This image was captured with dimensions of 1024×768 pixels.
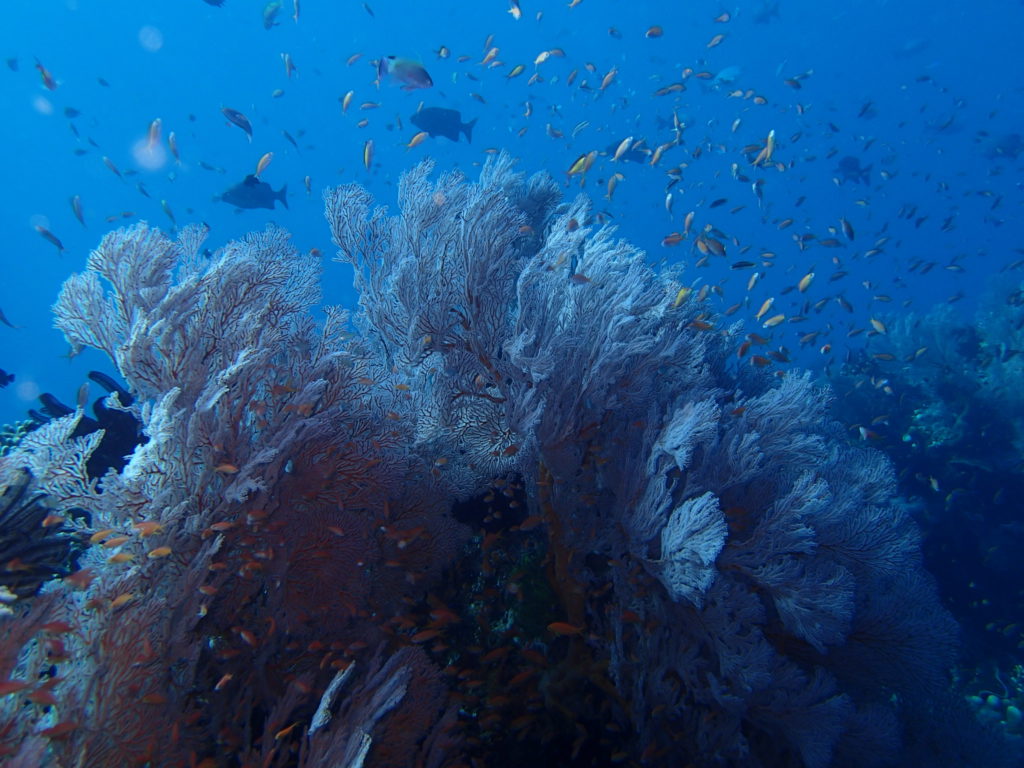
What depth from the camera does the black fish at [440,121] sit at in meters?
14.4

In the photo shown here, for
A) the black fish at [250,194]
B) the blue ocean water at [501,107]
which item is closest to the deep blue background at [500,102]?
the blue ocean water at [501,107]

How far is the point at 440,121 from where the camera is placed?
14.6 m

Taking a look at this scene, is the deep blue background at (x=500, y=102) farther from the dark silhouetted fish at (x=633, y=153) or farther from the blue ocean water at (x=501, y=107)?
the dark silhouetted fish at (x=633, y=153)

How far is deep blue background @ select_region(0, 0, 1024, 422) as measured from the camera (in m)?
76.6

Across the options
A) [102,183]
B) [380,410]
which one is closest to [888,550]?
[380,410]

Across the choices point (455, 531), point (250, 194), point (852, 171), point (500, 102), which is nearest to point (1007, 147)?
point (852, 171)

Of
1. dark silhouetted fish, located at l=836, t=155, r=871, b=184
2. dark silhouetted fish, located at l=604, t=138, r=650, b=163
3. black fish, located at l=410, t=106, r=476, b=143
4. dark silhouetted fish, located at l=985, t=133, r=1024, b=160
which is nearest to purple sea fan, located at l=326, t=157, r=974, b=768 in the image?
dark silhouetted fish, located at l=604, t=138, r=650, b=163

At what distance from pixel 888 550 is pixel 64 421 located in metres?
6.06

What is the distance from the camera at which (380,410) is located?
14.6ft

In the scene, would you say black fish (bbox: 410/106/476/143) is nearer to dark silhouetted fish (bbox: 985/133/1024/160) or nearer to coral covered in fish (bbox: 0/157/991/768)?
coral covered in fish (bbox: 0/157/991/768)

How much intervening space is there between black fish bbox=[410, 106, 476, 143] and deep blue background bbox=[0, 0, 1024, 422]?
5990cm

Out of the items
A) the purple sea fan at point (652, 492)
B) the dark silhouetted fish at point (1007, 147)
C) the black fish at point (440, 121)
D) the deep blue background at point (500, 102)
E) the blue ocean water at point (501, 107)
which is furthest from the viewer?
the deep blue background at point (500, 102)

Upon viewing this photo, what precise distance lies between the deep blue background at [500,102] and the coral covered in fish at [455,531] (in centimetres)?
7252

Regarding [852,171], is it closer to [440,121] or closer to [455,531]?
[440,121]
